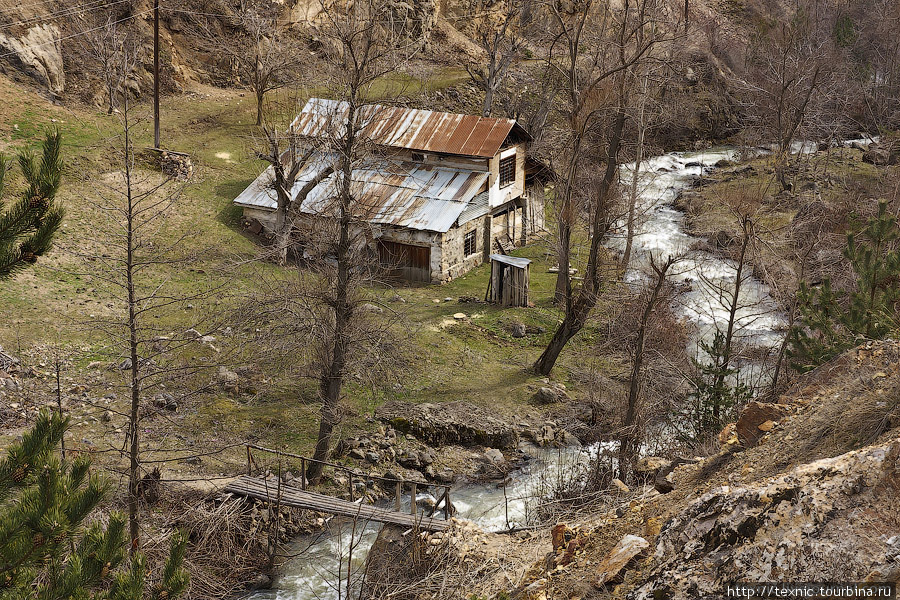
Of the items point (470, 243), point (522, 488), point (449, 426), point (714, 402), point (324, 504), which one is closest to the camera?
point (324, 504)

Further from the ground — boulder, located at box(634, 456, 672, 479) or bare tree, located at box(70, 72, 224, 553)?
bare tree, located at box(70, 72, 224, 553)

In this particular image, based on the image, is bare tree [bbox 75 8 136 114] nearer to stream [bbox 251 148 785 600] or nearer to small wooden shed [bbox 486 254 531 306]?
small wooden shed [bbox 486 254 531 306]

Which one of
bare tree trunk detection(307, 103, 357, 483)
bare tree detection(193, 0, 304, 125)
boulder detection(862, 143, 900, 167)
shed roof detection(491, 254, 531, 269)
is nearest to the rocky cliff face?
bare tree trunk detection(307, 103, 357, 483)

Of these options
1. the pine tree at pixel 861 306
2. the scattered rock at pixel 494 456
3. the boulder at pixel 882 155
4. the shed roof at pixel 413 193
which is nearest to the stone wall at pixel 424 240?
the shed roof at pixel 413 193

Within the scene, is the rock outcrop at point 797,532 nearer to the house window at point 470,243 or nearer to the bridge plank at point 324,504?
the bridge plank at point 324,504

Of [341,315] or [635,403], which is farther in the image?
[635,403]

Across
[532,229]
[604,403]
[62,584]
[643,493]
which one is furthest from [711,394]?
[532,229]

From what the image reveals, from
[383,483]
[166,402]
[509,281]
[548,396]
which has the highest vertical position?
[509,281]

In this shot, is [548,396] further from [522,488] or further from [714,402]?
[714,402]

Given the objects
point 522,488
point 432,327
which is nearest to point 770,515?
point 522,488
